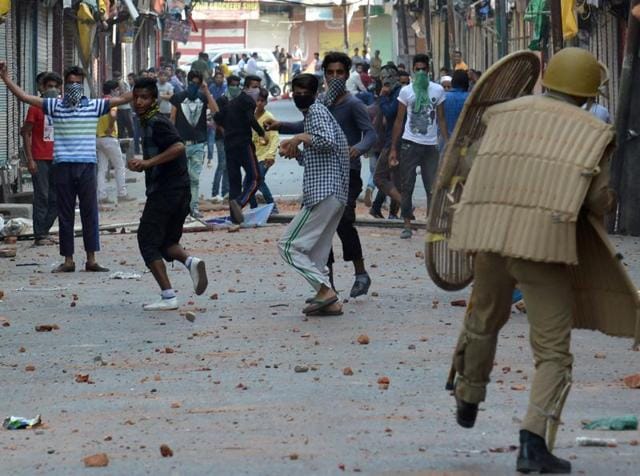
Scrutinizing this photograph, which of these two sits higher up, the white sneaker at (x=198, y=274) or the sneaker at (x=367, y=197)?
Result: the white sneaker at (x=198, y=274)

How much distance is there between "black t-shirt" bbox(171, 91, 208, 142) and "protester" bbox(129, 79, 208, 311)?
8707 millimetres

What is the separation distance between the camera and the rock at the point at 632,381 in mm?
8352

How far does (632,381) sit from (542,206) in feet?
8.35

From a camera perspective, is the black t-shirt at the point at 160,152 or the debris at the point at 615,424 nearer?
the debris at the point at 615,424

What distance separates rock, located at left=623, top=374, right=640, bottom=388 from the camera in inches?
329

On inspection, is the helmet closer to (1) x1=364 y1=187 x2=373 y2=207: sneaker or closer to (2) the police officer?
(2) the police officer

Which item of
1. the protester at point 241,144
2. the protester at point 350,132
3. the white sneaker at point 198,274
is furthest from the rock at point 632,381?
the protester at point 241,144

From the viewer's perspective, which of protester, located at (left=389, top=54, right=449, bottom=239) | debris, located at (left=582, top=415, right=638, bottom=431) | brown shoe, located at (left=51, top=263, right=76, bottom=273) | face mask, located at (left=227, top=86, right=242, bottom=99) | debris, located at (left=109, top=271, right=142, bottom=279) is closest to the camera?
debris, located at (left=582, top=415, right=638, bottom=431)

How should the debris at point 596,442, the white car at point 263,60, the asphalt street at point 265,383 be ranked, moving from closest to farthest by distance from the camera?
the asphalt street at point 265,383 < the debris at point 596,442 < the white car at point 263,60

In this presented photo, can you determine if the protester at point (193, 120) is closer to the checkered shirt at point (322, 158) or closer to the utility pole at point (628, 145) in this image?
the utility pole at point (628, 145)

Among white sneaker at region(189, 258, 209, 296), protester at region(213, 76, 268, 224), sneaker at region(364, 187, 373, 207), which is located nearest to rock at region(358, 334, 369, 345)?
→ white sneaker at region(189, 258, 209, 296)

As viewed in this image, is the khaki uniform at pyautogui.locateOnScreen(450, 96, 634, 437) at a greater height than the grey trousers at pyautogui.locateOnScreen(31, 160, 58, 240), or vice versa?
the khaki uniform at pyautogui.locateOnScreen(450, 96, 634, 437)

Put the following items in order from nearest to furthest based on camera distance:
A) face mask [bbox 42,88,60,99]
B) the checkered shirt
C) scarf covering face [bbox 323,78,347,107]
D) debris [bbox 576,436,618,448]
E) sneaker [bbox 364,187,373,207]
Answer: debris [bbox 576,436,618,448]
the checkered shirt
scarf covering face [bbox 323,78,347,107]
face mask [bbox 42,88,60,99]
sneaker [bbox 364,187,373,207]

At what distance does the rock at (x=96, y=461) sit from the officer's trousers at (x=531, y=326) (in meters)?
1.45
